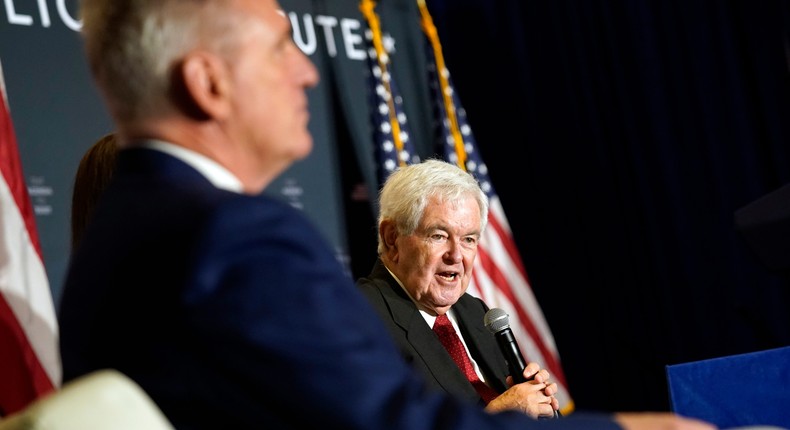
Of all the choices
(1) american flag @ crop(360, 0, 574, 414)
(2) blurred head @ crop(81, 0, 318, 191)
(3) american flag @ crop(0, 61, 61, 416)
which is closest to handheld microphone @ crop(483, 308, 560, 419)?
(2) blurred head @ crop(81, 0, 318, 191)

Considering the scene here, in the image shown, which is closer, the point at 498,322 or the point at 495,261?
the point at 498,322

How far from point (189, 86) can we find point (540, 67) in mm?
5156

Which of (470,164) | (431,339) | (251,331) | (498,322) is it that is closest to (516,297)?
(470,164)

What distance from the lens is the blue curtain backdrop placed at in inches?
232

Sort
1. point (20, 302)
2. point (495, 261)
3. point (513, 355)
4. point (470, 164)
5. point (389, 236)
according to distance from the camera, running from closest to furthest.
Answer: point (513, 355) < point (389, 236) < point (20, 302) < point (495, 261) < point (470, 164)

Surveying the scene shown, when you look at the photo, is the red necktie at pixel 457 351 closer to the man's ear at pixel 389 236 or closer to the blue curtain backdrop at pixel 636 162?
the man's ear at pixel 389 236

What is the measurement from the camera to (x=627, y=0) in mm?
6047

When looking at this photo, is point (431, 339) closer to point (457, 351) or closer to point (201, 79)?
point (457, 351)

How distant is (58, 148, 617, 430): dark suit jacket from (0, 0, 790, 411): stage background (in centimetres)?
451

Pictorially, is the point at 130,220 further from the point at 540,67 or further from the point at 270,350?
the point at 540,67

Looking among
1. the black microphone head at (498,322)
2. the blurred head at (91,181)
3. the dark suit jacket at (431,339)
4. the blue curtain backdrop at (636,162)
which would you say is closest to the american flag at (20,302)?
the blurred head at (91,181)

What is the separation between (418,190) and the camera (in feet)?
10.1

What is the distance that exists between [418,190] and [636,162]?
325cm

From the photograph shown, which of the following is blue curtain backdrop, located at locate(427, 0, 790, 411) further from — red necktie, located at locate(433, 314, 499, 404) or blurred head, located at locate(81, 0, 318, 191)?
blurred head, located at locate(81, 0, 318, 191)
